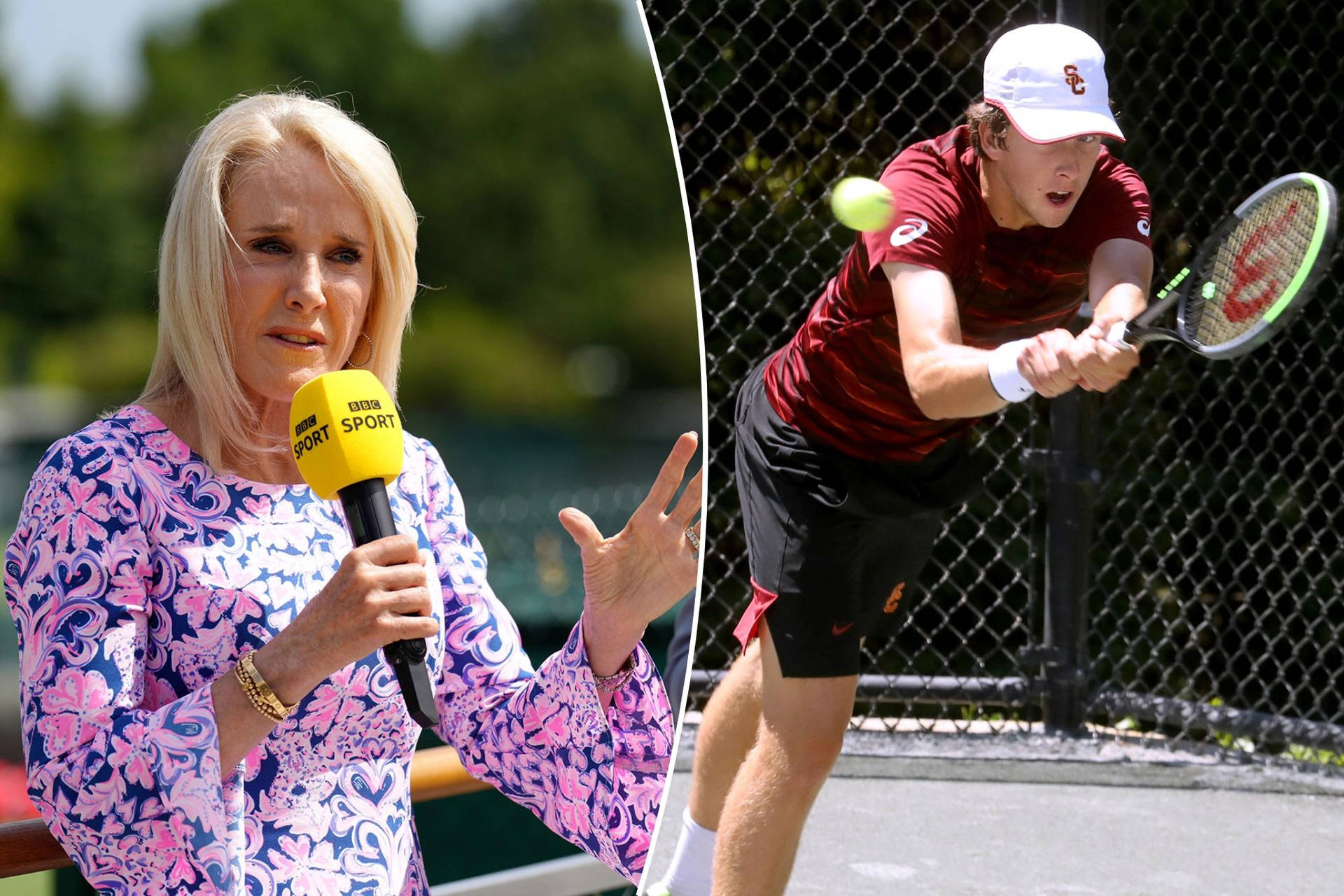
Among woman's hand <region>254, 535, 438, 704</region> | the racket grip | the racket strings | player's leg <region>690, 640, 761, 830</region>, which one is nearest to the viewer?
woman's hand <region>254, 535, 438, 704</region>

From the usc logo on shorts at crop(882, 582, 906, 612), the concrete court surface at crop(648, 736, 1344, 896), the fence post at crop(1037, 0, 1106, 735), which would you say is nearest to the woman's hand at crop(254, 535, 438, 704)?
the usc logo on shorts at crop(882, 582, 906, 612)

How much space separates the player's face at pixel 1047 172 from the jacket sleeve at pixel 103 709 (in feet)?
4.53

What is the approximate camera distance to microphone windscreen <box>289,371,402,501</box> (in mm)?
662

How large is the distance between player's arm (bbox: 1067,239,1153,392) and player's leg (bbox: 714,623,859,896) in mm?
560

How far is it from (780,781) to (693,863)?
0.99 feet

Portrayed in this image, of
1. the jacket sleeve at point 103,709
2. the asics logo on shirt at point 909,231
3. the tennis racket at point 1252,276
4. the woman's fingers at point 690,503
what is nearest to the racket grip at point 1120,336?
the tennis racket at point 1252,276

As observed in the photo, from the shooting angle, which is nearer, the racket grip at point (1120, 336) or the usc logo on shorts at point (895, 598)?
the racket grip at point (1120, 336)

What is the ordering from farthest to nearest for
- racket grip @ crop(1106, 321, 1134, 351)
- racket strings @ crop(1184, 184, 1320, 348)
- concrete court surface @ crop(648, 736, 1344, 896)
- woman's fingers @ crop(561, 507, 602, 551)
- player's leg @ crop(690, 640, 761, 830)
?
concrete court surface @ crop(648, 736, 1344, 896) < player's leg @ crop(690, 640, 761, 830) < racket strings @ crop(1184, 184, 1320, 348) < racket grip @ crop(1106, 321, 1134, 351) < woman's fingers @ crop(561, 507, 602, 551)

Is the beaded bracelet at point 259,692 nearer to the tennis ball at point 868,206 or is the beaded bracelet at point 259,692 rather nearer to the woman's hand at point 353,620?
the woman's hand at point 353,620

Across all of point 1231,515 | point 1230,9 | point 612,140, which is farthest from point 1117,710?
point 612,140

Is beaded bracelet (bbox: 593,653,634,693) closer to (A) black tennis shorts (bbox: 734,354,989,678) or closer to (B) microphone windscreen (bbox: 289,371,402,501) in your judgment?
(B) microphone windscreen (bbox: 289,371,402,501)

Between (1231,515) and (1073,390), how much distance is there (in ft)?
2.28

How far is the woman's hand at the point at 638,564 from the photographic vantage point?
76 cm

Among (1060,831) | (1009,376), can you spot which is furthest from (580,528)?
(1060,831)
